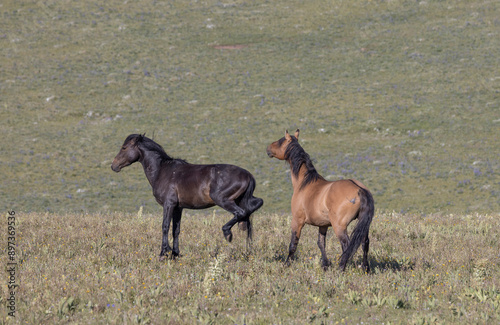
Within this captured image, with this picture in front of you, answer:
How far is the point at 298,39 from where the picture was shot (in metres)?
57.0

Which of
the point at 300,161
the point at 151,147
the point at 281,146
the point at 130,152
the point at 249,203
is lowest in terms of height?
the point at 249,203

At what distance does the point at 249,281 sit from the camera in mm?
8867

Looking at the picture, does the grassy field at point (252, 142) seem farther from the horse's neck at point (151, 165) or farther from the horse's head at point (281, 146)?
the horse's head at point (281, 146)

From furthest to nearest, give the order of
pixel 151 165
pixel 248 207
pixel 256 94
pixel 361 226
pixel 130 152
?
pixel 256 94 < pixel 130 152 < pixel 151 165 < pixel 248 207 < pixel 361 226

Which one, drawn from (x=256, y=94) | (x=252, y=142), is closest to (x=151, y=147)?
(x=252, y=142)

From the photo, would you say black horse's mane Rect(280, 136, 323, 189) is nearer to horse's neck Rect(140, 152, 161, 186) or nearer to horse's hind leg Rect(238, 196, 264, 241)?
horse's hind leg Rect(238, 196, 264, 241)

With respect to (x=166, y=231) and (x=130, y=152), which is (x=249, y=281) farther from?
(x=130, y=152)

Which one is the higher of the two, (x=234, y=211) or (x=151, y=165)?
(x=151, y=165)

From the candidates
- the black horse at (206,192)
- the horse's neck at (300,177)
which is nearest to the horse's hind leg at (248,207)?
the black horse at (206,192)

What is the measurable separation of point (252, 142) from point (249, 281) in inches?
1202

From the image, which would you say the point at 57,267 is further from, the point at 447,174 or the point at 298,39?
the point at 298,39

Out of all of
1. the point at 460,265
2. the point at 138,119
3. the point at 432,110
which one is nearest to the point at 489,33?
the point at 432,110

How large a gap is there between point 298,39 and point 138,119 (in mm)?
21375

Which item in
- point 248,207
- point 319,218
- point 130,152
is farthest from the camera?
point 130,152
